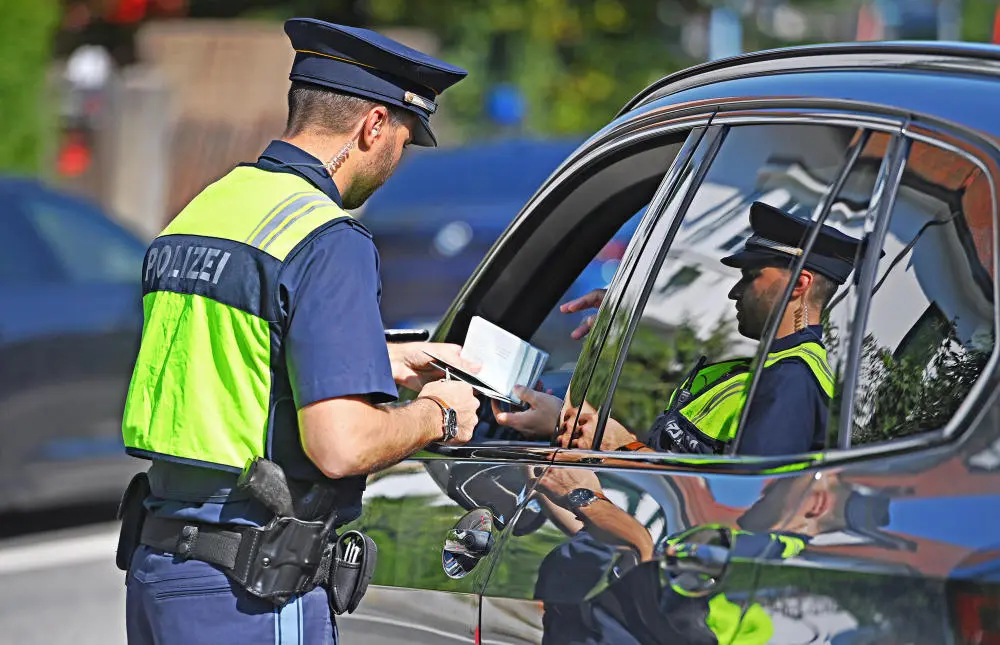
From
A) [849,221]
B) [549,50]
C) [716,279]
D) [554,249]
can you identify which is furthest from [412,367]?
[549,50]

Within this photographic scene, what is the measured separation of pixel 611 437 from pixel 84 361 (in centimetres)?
487

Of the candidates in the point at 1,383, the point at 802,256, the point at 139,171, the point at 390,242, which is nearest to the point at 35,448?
the point at 1,383

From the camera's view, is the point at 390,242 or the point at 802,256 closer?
the point at 802,256

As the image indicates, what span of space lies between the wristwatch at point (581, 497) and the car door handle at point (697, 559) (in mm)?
243

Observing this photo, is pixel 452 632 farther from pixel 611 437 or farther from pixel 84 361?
pixel 84 361

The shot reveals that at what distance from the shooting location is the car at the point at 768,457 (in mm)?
1909

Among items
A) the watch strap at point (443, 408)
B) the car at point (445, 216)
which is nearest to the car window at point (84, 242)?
the car at point (445, 216)

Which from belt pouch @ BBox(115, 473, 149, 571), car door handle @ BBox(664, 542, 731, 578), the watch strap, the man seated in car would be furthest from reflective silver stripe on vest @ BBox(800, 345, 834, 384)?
belt pouch @ BBox(115, 473, 149, 571)

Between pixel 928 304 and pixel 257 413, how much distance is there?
1152 millimetres

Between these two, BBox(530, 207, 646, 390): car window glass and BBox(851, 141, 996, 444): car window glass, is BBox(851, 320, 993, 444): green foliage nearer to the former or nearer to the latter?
BBox(851, 141, 996, 444): car window glass

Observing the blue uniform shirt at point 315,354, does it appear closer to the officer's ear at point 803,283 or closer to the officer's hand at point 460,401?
the officer's hand at point 460,401

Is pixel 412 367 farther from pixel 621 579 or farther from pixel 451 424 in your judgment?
pixel 621 579

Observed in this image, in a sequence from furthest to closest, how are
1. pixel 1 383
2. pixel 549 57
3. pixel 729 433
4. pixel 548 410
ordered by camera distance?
pixel 549 57
pixel 1 383
pixel 548 410
pixel 729 433

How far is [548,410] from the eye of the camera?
3.12m
